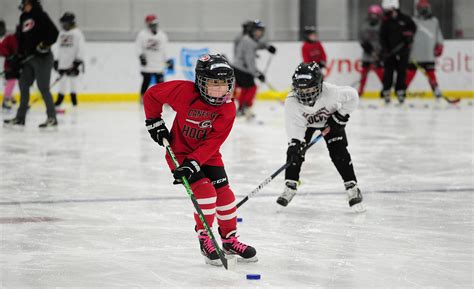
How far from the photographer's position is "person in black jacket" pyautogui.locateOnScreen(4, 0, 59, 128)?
27.7ft

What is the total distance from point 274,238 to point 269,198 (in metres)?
1.11

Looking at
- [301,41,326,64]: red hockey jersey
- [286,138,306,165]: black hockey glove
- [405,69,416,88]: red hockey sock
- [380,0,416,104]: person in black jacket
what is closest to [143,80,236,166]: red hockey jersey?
[286,138,306,165]: black hockey glove

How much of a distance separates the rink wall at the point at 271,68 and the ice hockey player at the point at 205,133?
28.9ft

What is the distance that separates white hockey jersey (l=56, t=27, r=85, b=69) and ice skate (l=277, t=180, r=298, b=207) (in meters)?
6.94

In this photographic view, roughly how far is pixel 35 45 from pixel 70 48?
9.52 feet

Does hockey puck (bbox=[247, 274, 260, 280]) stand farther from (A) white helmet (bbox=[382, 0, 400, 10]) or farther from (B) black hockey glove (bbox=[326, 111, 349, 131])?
(A) white helmet (bbox=[382, 0, 400, 10])

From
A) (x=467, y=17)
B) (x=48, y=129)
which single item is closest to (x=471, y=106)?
(x=467, y=17)

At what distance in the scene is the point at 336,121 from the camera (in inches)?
184

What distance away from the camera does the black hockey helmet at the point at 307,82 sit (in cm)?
443

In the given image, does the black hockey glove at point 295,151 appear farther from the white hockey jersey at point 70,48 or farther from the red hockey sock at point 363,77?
the red hockey sock at point 363,77

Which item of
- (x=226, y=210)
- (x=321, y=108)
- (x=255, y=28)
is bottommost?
(x=226, y=210)

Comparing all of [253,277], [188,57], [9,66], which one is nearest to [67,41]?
[9,66]

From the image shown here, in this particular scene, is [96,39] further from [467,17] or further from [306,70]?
[306,70]

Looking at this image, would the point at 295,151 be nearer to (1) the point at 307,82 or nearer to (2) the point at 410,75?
(1) the point at 307,82
